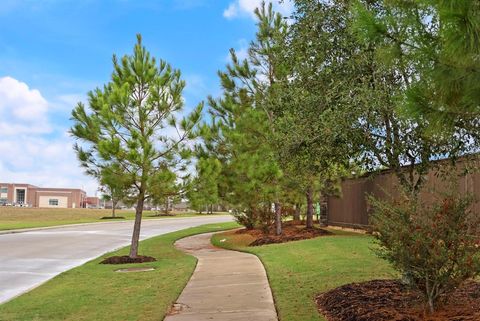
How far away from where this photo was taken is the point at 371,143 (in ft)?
26.0

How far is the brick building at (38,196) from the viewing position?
127562 millimetres

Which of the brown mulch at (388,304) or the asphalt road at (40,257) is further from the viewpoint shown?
the asphalt road at (40,257)

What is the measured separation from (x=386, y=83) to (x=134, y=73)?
29.0 ft

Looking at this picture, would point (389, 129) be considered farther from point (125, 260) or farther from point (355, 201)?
point (355, 201)

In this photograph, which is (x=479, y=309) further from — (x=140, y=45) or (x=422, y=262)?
(x=140, y=45)

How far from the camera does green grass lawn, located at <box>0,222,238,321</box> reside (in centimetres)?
789

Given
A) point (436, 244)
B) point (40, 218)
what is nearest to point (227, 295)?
point (436, 244)

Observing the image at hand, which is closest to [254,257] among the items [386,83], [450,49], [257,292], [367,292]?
[257,292]

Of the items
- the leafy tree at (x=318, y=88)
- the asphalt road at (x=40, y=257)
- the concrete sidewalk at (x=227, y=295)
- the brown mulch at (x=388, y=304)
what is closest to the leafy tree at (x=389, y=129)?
the leafy tree at (x=318, y=88)

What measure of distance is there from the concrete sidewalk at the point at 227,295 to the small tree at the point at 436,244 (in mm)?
2036

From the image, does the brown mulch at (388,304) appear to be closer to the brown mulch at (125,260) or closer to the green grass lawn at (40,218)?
the brown mulch at (125,260)

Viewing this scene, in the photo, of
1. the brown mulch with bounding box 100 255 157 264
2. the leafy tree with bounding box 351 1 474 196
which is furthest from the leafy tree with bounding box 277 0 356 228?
the brown mulch with bounding box 100 255 157 264

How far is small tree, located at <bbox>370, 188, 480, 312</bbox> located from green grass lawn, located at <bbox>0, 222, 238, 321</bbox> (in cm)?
348

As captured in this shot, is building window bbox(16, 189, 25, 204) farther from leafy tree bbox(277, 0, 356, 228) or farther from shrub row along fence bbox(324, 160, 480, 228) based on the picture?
leafy tree bbox(277, 0, 356, 228)
